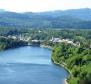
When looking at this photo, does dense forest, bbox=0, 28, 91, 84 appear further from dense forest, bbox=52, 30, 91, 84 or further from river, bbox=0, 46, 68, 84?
river, bbox=0, 46, 68, 84

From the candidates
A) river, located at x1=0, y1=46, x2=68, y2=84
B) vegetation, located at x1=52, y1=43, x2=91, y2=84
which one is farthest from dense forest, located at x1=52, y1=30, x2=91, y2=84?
river, located at x1=0, y1=46, x2=68, y2=84

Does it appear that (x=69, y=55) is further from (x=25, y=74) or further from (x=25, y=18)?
(x=25, y=18)

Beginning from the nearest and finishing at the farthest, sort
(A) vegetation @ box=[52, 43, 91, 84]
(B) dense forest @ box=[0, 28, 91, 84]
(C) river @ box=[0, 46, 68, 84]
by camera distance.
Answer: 1. (A) vegetation @ box=[52, 43, 91, 84]
2. (B) dense forest @ box=[0, 28, 91, 84]
3. (C) river @ box=[0, 46, 68, 84]

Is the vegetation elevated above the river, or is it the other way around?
the vegetation

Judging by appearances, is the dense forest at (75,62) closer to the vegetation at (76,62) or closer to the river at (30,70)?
the vegetation at (76,62)

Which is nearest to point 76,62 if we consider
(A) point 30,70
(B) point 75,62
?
(B) point 75,62

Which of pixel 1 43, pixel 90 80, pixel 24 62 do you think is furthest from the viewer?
pixel 1 43

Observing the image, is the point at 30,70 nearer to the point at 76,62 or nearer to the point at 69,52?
the point at 76,62

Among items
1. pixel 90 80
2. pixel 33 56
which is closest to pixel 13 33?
pixel 33 56

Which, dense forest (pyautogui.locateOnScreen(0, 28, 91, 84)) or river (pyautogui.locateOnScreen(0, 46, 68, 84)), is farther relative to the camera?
river (pyautogui.locateOnScreen(0, 46, 68, 84))
